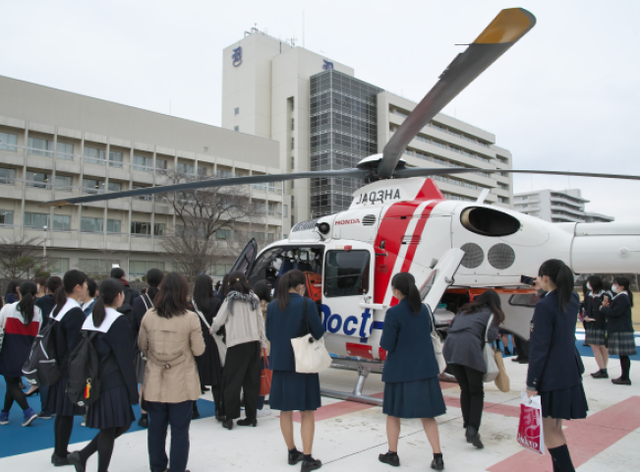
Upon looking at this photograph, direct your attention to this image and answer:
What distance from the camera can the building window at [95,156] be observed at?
133 feet

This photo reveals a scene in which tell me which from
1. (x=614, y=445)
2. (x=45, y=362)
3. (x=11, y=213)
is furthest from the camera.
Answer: (x=11, y=213)

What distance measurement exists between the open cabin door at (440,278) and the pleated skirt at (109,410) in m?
3.44

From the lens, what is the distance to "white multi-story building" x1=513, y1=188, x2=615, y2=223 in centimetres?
13500

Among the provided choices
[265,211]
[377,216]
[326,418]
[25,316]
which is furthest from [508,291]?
[265,211]

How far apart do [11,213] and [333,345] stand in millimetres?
39186

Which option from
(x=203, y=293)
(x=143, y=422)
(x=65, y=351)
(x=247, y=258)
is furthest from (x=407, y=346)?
(x=247, y=258)

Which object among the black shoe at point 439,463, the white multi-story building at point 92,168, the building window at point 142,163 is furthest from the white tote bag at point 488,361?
the building window at point 142,163

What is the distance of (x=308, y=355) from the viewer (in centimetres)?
403

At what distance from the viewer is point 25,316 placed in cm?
563

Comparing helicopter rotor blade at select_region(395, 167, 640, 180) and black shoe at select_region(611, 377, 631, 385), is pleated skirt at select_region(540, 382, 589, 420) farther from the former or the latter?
black shoe at select_region(611, 377, 631, 385)

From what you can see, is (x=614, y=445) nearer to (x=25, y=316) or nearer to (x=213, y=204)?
(x=25, y=316)

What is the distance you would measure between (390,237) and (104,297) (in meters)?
3.90

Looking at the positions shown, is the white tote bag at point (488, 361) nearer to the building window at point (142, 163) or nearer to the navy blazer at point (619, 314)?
the navy blazer at point (619, 314)

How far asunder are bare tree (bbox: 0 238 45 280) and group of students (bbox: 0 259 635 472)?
28.8 metres
